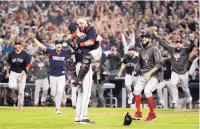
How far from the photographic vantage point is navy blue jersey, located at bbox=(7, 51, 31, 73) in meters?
23.7

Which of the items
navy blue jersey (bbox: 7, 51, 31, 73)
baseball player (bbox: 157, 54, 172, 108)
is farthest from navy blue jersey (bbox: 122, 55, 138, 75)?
navy blue jersey (bbox: 7, 51, 31, 73)

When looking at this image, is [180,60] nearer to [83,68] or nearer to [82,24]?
[82,24]

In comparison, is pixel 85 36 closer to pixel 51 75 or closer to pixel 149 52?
pixel 149 52

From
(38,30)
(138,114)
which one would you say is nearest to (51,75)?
(138,114)

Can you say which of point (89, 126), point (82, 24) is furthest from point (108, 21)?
point (89, 126)

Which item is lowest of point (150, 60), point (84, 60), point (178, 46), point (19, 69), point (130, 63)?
point (84, 60)

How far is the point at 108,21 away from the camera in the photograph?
1348 inches

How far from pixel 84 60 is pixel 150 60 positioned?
12.8 feet

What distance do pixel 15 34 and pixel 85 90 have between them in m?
18.8

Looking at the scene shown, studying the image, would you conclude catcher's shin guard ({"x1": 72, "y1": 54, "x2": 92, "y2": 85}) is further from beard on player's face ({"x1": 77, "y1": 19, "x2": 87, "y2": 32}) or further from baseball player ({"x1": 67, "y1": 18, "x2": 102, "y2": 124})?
beard on player's face ({"x1": 77, "y1": 19, "x2": 87, "y2": 32})

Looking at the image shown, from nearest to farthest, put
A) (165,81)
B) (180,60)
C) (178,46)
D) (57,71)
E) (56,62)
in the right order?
(57,71) < (56,62) < (178,46) < (180,60) < (165,81)

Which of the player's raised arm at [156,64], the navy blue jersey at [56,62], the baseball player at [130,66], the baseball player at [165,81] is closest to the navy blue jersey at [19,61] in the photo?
the navy blue jersey at [56,62]

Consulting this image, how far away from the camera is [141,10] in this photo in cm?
3675

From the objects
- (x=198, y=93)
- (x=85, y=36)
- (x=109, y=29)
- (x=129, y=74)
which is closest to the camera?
(x=85, y=36)
